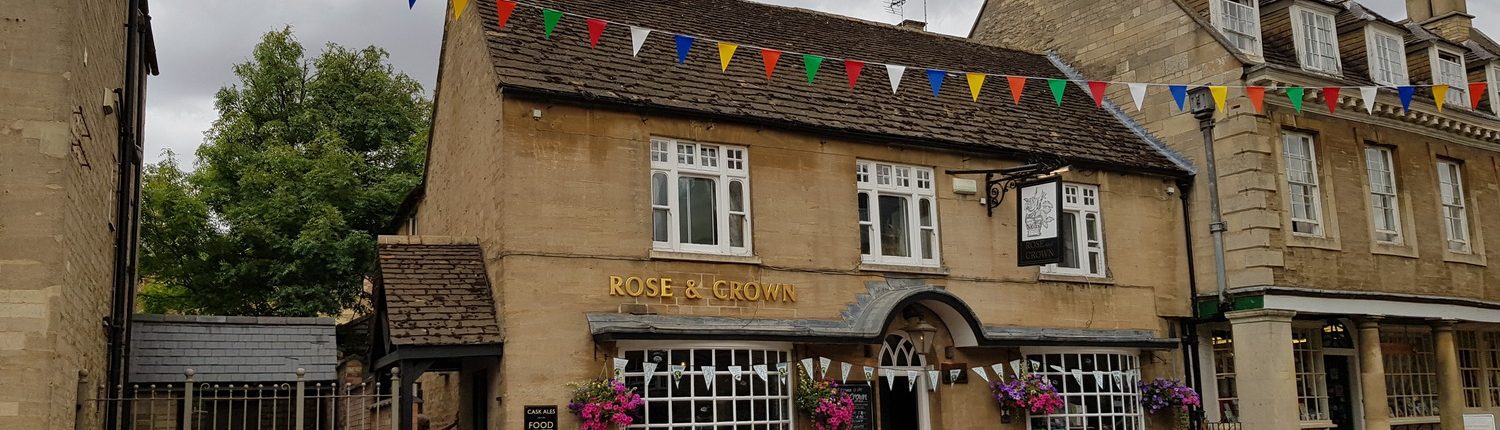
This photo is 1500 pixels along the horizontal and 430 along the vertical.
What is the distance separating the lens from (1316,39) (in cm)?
2181

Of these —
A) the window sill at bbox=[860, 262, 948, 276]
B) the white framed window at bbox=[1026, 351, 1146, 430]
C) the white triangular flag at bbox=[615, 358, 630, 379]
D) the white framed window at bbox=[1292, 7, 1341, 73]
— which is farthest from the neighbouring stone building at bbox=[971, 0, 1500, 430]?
the white triangular flag at bbox=[615, 358, 630, 379]

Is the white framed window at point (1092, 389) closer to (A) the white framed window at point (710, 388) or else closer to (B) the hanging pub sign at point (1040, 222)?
(B) the hanging pub sign at point (1040, 222)

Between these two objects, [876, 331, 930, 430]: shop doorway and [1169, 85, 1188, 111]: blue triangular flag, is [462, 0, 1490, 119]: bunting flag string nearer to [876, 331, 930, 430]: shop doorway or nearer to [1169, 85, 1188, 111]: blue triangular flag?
[1169, 85, 1188, 111]: blue triangular flag

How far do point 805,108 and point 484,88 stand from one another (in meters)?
4.26

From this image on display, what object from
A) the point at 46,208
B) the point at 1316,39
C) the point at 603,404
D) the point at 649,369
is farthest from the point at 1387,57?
the point at 46,208

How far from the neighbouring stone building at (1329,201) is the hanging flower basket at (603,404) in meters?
10.0

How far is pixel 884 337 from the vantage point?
16.2m

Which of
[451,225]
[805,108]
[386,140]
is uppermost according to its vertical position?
[386,140]

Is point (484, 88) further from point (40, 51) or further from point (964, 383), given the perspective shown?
point (964, 383)

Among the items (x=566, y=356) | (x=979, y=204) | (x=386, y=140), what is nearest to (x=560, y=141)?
(x=566, y=356)

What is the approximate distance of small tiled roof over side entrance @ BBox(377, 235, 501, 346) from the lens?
45.8ft

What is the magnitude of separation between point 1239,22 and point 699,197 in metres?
10.7

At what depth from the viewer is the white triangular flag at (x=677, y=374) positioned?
14962 millimetres

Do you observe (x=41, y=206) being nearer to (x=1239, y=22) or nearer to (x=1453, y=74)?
(x=1239, y=22)
